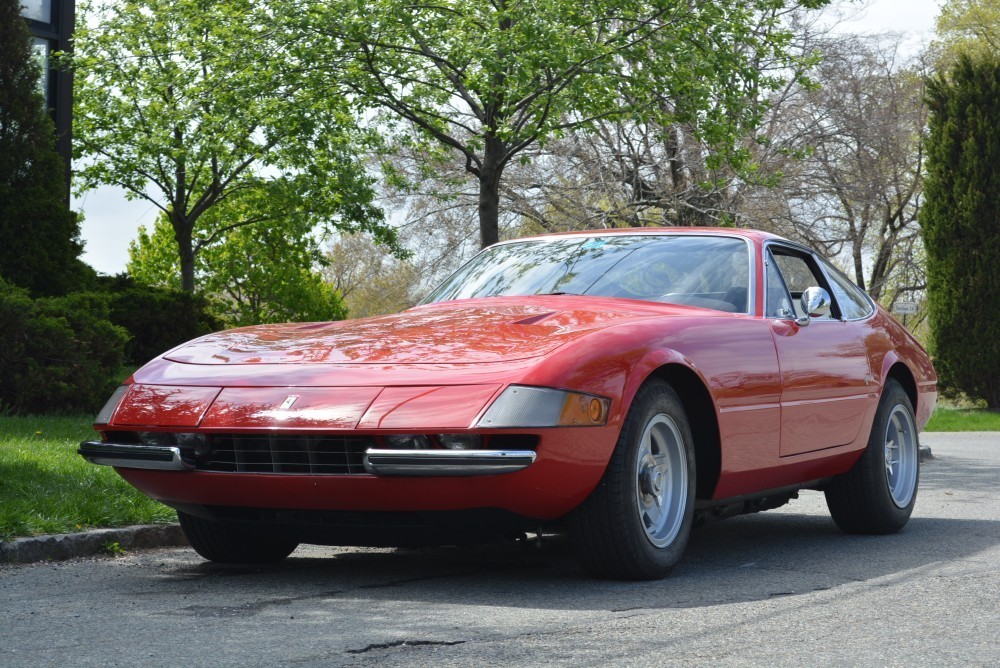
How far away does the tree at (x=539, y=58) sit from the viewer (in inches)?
531

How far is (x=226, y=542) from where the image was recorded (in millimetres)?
5523

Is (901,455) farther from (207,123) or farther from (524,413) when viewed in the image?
(207,123)

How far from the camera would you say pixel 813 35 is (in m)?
25.5

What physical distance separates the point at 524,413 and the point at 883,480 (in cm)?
307

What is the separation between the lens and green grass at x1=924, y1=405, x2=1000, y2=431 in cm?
2045

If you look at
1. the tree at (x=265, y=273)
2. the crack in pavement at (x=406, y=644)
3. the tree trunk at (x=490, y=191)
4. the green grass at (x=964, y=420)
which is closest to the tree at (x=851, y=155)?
the green grass at (x=964, y=420)

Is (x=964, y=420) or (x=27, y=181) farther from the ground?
(x=27, y=181)

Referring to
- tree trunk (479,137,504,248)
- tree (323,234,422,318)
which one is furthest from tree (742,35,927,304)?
tree trunk (479,137,504,248)

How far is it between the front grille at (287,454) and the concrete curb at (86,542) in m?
1.25

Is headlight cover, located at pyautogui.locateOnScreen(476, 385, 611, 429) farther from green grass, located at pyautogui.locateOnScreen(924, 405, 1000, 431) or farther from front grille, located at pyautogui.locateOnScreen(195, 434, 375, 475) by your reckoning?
green grass, located at pyautogui.locateOnScreen(924, 405, 1000, 431)

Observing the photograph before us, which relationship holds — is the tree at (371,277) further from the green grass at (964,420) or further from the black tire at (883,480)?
the black tire at (883,480)

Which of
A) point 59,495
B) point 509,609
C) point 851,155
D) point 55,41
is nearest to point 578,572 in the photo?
point 509,609

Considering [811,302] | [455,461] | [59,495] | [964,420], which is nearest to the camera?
[455,461]

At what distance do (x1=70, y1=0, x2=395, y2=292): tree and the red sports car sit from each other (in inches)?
371
